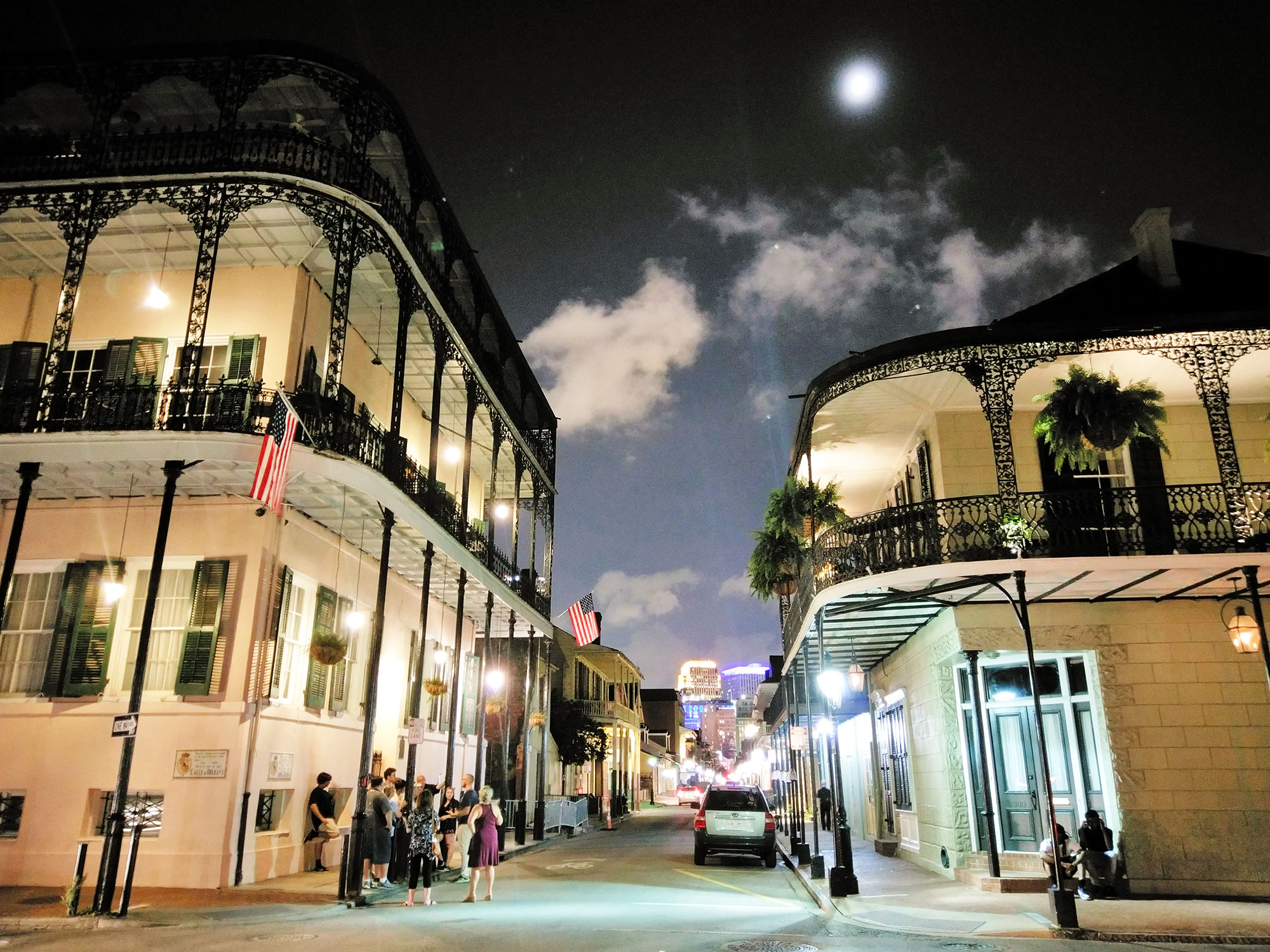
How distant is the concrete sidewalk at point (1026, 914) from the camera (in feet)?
31.2

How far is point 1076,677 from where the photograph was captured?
1449 cm

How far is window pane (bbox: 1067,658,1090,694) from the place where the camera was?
14.4 metres

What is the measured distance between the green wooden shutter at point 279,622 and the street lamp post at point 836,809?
882cm

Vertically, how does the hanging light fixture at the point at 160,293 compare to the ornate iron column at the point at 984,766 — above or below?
above

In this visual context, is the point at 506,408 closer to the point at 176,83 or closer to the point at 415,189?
the point at 415,189

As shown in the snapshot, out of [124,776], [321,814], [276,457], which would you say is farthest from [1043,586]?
[124,776]

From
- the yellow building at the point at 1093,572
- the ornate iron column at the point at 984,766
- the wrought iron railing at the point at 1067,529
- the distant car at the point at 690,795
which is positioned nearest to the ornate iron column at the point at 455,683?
the yellow building at the point at 1093,572

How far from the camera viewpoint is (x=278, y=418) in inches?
474

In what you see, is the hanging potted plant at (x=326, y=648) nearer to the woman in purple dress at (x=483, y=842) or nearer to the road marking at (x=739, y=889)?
the woman in purple dress at (x=483, y=842)

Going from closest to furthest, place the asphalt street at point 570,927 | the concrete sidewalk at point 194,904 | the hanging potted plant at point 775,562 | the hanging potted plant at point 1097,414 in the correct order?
the asphalt street at point 570,927, the concrete sidewalk at point 194,904, the hanging potted plant at point 1097,414, the hanging potted plant at point 775,562

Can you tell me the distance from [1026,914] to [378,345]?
623 inches

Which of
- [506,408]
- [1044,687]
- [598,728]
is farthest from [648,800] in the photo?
[1044,687]

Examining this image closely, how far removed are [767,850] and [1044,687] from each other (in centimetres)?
690

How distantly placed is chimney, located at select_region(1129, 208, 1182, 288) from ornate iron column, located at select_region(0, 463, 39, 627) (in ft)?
59.8
